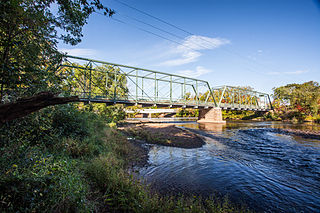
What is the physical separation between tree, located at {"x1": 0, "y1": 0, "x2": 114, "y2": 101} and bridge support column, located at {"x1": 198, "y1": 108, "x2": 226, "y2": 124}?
4278 cm

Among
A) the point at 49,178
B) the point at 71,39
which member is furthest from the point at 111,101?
the point at 49,178

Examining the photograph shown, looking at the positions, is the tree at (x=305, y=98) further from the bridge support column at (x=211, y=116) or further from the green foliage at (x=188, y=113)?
the green foliage at (x=188, y=113)

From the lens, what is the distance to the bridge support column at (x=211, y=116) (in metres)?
43.6

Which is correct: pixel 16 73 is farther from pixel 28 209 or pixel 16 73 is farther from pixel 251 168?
pixel 251 168

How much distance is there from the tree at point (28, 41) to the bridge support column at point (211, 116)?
42.8 m

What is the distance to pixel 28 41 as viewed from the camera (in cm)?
452

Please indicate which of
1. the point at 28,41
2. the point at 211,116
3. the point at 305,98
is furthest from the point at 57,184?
the point at 305,98

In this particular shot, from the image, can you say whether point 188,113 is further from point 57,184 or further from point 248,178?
point 57,184

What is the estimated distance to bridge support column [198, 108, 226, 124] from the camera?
1715 inches

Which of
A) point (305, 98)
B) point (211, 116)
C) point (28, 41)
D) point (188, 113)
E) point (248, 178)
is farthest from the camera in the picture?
point (188, 113)

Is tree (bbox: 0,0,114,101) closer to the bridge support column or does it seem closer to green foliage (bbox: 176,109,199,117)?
the bridge support column

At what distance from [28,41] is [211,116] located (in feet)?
152

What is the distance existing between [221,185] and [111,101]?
86.1 ft

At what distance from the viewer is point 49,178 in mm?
2736
